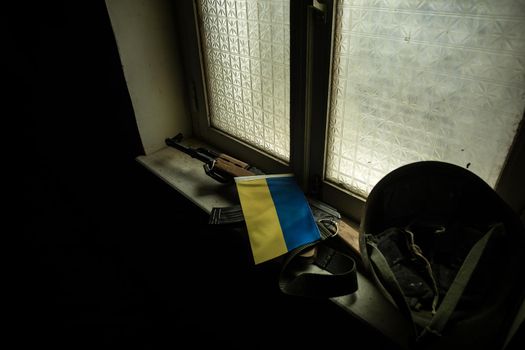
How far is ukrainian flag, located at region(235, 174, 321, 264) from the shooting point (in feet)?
2.89

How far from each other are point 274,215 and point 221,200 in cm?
23

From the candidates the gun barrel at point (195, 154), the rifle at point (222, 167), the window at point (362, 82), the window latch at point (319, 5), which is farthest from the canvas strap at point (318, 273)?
the window latch at point (319, 5)

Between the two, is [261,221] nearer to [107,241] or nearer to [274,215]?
[274,215]

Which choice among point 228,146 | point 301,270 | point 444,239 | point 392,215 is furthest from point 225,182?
point 444,239

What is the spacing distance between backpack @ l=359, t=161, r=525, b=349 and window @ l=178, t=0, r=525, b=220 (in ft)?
0.30

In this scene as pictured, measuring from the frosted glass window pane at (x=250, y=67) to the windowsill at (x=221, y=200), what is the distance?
217 millimetres

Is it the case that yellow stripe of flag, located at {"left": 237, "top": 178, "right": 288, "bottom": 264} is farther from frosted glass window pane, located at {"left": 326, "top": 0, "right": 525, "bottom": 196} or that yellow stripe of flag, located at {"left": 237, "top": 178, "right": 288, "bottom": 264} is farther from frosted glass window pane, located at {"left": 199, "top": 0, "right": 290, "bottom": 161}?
frosted glass window pane, located at {"left": 326, "top": 0, "right": 525, "bottom": 196}

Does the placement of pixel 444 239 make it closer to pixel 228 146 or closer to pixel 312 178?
pixel 312 178

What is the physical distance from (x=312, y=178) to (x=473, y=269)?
503 millimetres

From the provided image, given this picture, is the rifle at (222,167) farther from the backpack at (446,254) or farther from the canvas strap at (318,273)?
the backpack at (446,254)

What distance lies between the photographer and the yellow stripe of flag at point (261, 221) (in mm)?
873

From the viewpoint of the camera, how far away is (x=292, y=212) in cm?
96

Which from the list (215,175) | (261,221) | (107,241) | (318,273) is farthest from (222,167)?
(107,241)

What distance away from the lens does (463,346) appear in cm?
64
